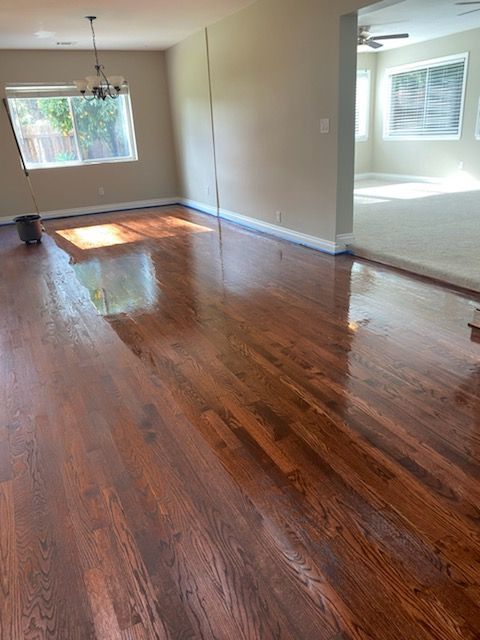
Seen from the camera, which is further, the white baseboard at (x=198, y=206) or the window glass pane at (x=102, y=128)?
the window glass pane at (x=102, y=128)

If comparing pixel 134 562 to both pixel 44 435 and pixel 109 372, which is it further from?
pixel 109 372

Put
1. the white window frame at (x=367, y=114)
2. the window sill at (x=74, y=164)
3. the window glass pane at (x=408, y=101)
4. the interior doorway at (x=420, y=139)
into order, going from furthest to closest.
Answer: the white window frame at (x=367, y=114), the window glass pane at (x=408, y=101), the window sill at (x=74, y=164), the interior doorway at (x=420, y=139)

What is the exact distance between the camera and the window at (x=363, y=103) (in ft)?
31.4

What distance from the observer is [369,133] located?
10.0 m

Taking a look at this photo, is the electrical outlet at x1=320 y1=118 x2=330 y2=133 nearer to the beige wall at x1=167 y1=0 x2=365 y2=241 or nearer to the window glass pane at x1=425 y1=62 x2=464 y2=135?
the beige wall at x1=167 y1=0 x2=365 y2=241

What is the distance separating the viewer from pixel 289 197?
5.34 metres

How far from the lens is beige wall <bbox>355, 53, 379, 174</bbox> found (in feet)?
30.8

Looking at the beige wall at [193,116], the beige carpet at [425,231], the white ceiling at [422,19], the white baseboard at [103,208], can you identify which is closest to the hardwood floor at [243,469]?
the beige carpet at [425,231]

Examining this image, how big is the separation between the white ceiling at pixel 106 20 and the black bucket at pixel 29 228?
2.16m

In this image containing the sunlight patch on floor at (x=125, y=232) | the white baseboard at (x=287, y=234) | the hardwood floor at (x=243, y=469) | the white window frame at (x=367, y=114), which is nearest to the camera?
the hardwood floor at (x=243, y=469)

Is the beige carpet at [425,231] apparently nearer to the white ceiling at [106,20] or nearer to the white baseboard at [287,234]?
the white baseboard at [287,234]

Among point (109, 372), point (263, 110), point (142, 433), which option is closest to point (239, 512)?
point (142, 433)

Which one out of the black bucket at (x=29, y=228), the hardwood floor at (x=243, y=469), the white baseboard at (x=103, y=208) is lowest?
the hardwood floor at (x=243, y=469)

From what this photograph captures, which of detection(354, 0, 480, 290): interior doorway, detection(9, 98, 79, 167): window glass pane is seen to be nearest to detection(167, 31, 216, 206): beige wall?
detection(9, 98, 79, 167): window glass pane
